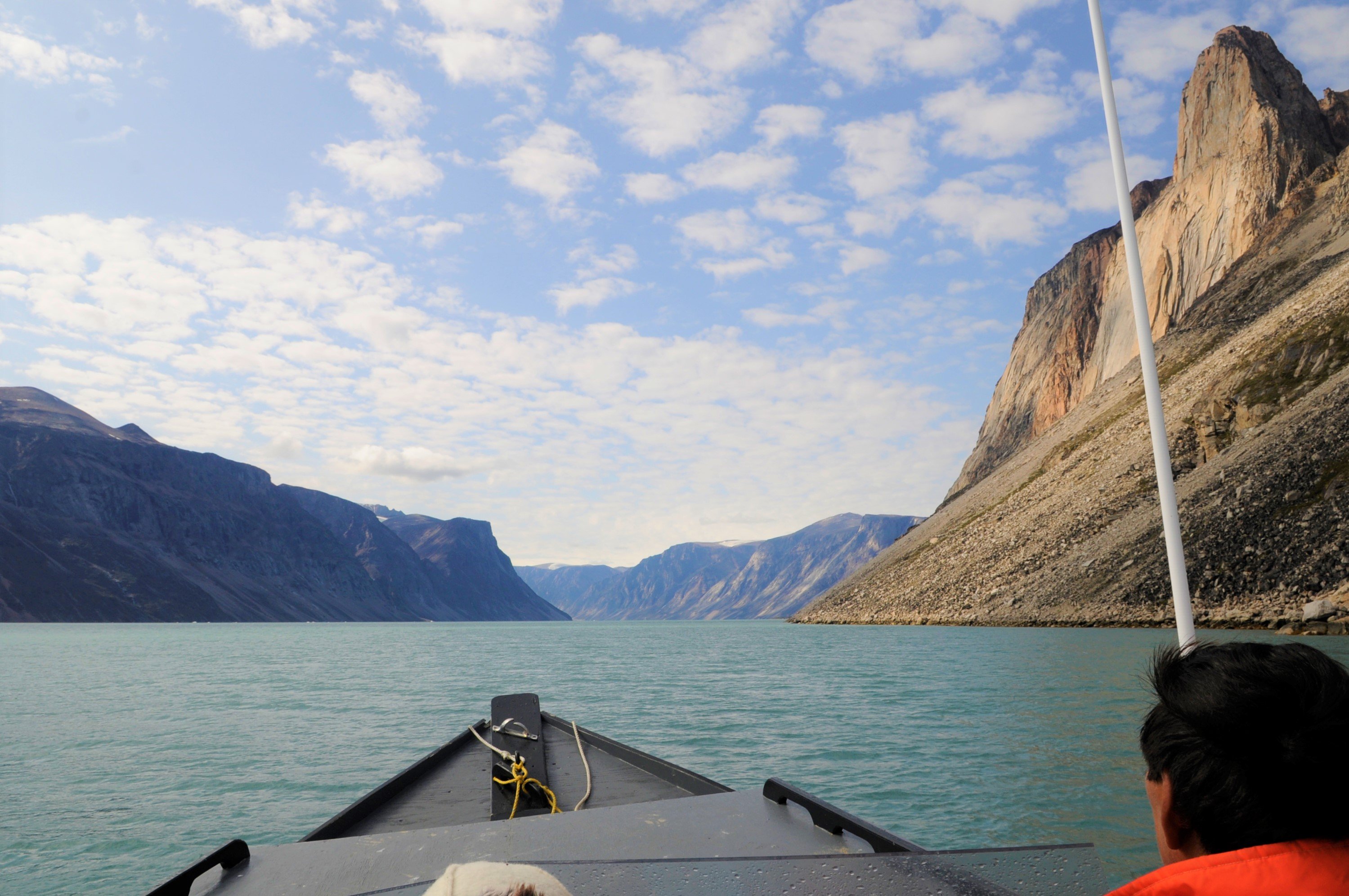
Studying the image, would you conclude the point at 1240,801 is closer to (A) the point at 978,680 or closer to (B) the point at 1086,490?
(A) the point at 978,680

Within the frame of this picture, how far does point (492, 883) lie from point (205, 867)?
3412 millimetres

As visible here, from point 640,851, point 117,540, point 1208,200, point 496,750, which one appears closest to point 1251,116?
point 1208,200

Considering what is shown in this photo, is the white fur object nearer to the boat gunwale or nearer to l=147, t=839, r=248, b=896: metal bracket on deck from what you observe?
l=147, t=839, r=248, b=896: metal bracket on deck

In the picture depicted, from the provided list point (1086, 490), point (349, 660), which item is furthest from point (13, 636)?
point (1086, 490)

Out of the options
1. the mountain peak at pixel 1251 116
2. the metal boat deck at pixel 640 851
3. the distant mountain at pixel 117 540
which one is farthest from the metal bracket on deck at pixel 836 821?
the distant mountain at pixel 117 540

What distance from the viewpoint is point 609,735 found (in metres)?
20.1

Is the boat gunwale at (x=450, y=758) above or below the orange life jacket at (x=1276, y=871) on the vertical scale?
below

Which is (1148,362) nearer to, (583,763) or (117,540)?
(583,763)

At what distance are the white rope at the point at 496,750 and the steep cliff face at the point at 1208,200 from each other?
9136 cm

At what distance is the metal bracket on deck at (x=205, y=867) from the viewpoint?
3.75m

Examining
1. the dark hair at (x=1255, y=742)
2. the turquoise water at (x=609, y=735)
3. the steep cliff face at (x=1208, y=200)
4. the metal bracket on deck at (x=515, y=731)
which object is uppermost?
the steep cliff face at (x=1208, y=200)

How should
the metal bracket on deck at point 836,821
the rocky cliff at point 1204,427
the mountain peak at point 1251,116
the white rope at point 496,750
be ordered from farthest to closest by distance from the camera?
the mountain peak at point 1251,116 → the rocky cliff at point 1204,427 → the white rope at point 496,750 → the metal bracket on deck at point 836,821

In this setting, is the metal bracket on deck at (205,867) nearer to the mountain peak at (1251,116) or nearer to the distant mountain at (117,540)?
the mountain peak at (1251,116)

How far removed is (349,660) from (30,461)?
161 meters
